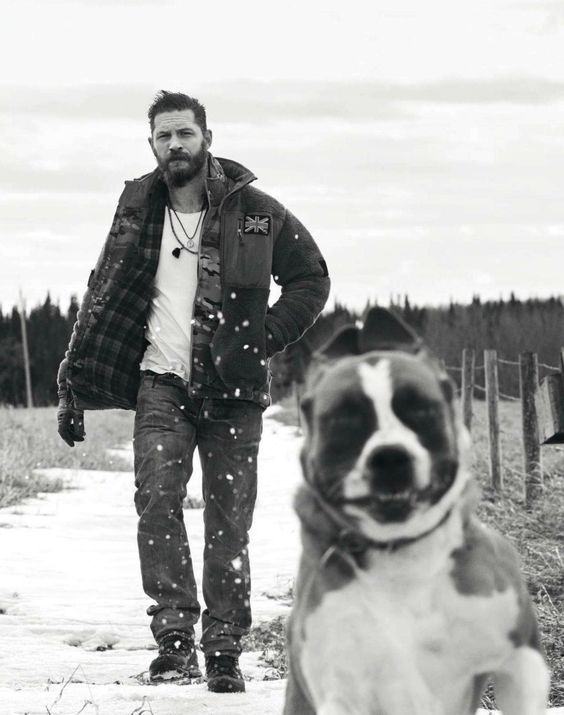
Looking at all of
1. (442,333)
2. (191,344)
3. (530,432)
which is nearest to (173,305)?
(191,344)

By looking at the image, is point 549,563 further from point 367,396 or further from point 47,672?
point 367,396

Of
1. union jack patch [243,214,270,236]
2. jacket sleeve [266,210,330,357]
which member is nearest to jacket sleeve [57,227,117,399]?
union jack patch [243,214,270,236]

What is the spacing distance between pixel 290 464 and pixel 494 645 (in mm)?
16672

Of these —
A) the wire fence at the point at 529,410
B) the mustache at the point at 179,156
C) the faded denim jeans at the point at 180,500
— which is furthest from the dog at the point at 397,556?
the wire fence at the point at 529,410

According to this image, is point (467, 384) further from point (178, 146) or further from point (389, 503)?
point (389, 503)

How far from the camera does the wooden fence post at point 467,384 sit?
1538 centimetres

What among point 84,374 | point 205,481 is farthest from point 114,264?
point 205,481

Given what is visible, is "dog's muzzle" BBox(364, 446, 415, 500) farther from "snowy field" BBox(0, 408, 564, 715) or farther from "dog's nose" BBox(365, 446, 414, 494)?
"snowy field" BBox(0, 408, 564, 715)

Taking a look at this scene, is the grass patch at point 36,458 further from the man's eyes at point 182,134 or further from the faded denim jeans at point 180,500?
the man's eyes at point 182,134

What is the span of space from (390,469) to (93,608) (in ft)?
18.8

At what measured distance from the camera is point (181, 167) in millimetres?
5258

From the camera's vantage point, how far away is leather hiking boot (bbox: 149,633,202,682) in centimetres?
502

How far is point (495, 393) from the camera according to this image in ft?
45.0

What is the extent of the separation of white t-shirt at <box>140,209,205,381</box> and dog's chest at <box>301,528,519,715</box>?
3.39 m
